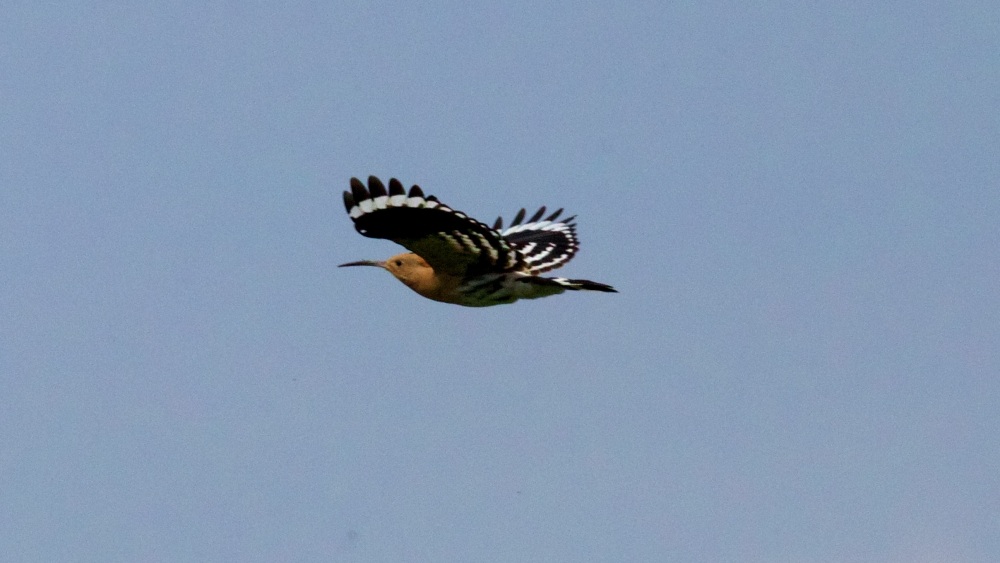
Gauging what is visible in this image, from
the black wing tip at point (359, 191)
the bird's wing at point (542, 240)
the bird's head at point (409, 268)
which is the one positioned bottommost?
the bird's head at point (409, 268)

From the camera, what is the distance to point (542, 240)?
538 inches

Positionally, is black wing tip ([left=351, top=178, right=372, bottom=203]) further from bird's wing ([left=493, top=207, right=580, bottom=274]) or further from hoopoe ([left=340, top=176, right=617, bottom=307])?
bird's wing ([left=493, top=207, right=580, bottom=274])

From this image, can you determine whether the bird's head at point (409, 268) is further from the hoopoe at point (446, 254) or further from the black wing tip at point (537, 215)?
the black wing tip at point (537, 215)

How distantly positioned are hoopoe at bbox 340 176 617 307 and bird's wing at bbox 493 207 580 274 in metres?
0.03

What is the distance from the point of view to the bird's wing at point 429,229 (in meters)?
10.4

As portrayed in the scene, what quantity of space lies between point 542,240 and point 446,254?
2.63 metres

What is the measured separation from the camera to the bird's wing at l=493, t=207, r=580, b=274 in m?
12.8

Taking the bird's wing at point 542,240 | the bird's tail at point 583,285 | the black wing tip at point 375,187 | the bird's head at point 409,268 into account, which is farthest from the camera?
the bird's wing at point 542,240

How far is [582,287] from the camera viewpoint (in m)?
11.2

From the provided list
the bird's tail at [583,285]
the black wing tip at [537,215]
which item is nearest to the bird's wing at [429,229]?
the bird's tail at [583,285]

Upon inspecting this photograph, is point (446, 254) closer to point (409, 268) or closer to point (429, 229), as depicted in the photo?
point (429, 229)

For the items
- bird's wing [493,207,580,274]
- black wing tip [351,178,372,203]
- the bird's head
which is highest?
bird's wing [493,207,580,274]

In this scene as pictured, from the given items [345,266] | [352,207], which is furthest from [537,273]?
[352,207]

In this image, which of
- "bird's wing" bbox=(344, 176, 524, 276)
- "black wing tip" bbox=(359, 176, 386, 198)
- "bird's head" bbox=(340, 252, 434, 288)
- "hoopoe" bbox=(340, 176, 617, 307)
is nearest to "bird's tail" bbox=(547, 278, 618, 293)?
"hoopoe" bbox=(340, 176, 617, 307)
